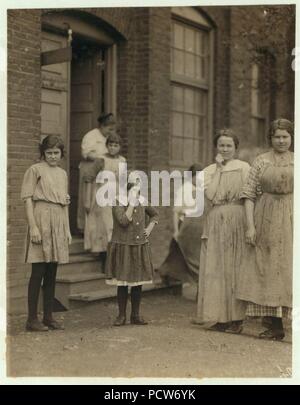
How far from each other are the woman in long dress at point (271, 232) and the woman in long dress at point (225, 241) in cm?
18

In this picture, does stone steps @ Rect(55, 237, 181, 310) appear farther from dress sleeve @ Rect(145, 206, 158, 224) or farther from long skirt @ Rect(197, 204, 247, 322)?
long skirt @ Rect(197, 204, 247, 322)

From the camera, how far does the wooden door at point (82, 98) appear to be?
9039 millimetres

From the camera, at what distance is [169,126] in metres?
9.79

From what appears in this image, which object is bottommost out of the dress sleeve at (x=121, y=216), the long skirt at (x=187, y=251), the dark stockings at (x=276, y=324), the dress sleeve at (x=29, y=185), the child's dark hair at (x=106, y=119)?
the dark stockings at (x=276, y=324)

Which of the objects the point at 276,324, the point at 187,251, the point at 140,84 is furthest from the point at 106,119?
the point at 276,324

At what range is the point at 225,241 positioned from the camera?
6293mm

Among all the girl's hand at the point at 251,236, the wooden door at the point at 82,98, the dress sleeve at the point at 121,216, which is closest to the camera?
the girl's hand at the point at 251,236

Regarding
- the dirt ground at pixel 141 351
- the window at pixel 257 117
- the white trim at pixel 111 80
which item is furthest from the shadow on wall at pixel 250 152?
the dirt ground at pixel 141 351

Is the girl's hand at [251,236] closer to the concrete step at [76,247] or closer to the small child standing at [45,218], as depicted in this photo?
the small child standing at [45,218]

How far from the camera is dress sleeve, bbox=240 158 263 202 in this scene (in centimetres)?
602

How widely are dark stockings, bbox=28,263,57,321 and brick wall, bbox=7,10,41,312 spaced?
72 cm

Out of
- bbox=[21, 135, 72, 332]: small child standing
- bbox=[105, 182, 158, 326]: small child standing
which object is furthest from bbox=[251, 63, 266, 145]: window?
bbox=[21, 135, 72, 332]: small child standing

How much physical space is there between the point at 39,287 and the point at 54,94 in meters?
2.89

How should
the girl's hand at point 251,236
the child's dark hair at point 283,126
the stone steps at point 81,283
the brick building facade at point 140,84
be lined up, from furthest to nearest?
the stone steps at point 81,283
the brick building facade at point 140,84
the girl's hand at point 251,236
the child's dark hair at point 283,126
